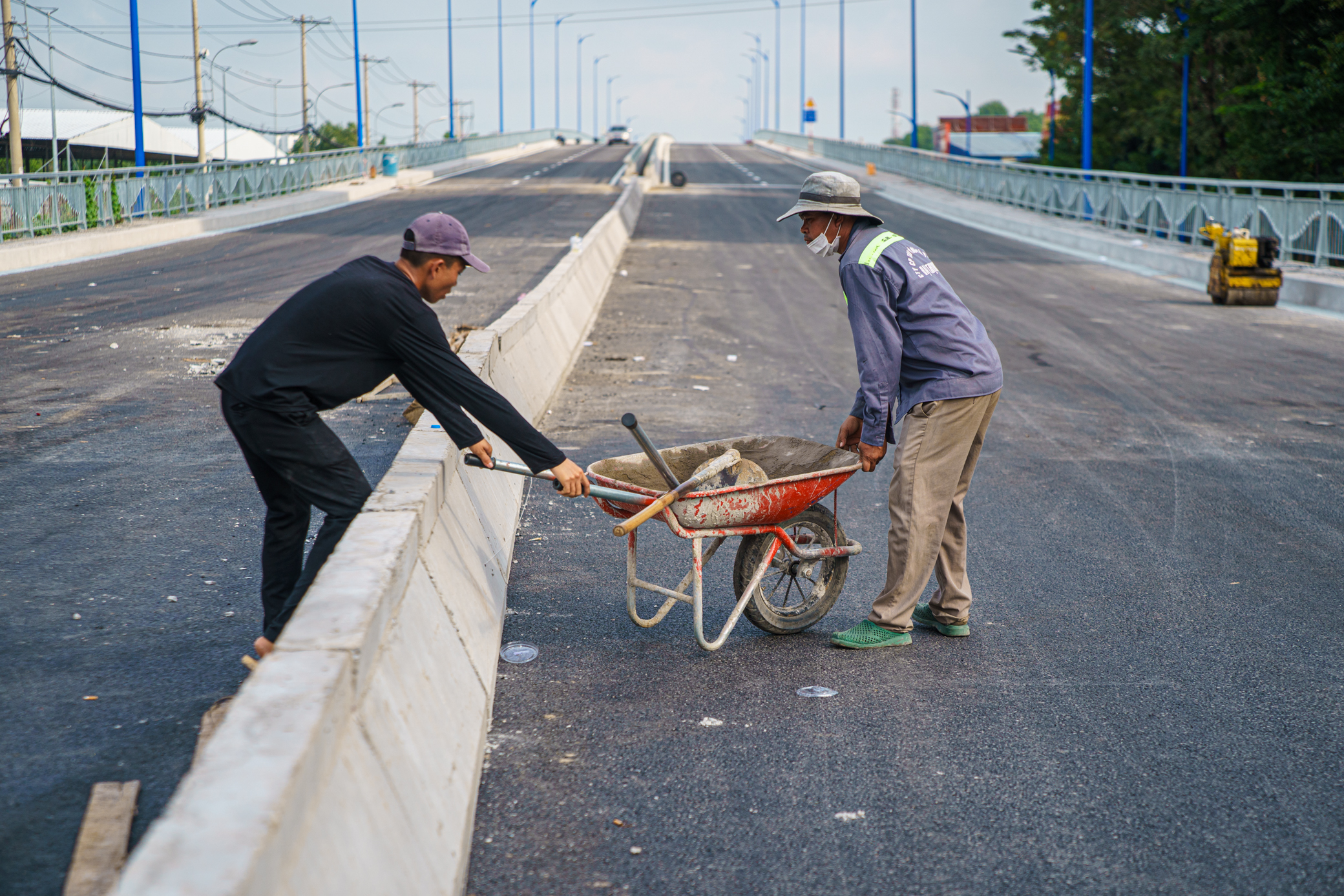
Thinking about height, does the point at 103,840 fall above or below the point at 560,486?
below

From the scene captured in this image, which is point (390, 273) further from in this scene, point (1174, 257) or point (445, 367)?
point (1174, 257)

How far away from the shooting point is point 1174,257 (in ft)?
73.3

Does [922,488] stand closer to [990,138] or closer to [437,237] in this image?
[437,237]

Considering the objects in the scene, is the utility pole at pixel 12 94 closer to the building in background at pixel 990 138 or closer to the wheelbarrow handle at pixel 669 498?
the wheelbarrow handle at pixel 669 498

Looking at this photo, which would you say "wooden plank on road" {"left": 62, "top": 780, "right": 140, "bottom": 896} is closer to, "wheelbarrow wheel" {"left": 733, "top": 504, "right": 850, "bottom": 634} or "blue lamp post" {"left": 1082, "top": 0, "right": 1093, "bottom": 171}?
"wheelbarrow wheel" {"left": 733, "top": 504, "right": 850, "bottom": 634}

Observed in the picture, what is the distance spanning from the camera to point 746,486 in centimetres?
498

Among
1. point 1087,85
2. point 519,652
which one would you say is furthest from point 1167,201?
point 519,652

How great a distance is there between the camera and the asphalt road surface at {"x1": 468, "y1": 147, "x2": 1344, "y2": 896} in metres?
3.58

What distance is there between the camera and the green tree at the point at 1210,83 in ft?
98.1

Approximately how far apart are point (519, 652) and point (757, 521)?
1.19 m

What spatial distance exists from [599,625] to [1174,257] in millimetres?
19856

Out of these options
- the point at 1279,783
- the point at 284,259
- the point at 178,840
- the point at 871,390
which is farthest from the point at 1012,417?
the point at 284,259

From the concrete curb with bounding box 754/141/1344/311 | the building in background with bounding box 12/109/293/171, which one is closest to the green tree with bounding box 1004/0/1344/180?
the concrete curb with bounding box 754/141/1344/311

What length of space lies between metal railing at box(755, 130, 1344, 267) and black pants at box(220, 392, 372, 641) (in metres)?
18.4
